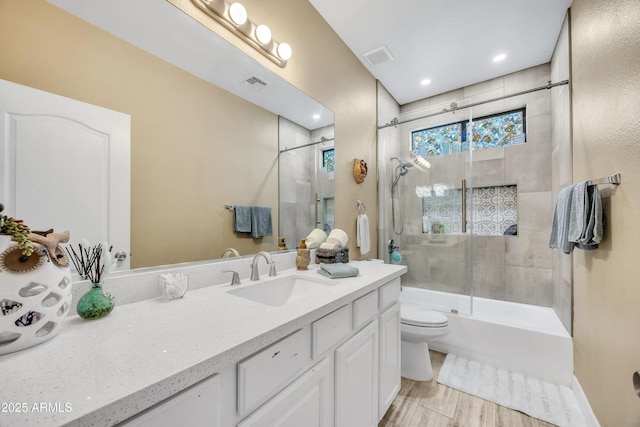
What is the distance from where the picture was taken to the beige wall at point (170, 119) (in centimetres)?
77

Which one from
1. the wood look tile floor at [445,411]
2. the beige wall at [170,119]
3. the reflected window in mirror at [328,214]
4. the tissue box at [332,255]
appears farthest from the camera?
the reflected window in mirror at [328,214]

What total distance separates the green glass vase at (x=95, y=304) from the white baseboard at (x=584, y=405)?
2383 mm

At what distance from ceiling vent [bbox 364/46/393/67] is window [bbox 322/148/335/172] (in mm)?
1125

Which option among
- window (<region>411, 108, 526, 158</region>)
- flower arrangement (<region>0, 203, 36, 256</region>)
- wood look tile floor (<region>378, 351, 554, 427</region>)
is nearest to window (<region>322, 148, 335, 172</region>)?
window (<region>411, 108, 526, 158</region>)

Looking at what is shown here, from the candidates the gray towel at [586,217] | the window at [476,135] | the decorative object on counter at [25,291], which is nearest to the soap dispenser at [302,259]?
the decorative object on counter at [25,291]

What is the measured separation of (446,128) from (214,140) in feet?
8.43

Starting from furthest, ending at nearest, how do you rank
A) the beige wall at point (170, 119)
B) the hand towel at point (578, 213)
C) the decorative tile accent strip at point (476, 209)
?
the decorative tile accent strip at point (476, 209) < the hand towel at point (578, 213) < the beige wall at point (170, 119)

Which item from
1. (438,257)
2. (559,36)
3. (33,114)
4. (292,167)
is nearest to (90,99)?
(33,114)

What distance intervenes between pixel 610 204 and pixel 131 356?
6.70 ft

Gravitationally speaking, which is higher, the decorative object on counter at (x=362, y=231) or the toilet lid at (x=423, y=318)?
the decorative object on counter at (x=362, y=231)

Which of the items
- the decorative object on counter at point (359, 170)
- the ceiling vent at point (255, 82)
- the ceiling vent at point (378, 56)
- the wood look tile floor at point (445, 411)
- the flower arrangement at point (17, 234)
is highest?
the ceiling vent at point (378, 56)

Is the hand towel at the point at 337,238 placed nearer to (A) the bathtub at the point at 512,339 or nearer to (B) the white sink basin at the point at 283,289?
(B) the white sink basin at the point at 283,289

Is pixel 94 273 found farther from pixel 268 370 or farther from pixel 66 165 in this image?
pixel 268 370

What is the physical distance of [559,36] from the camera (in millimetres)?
2164
